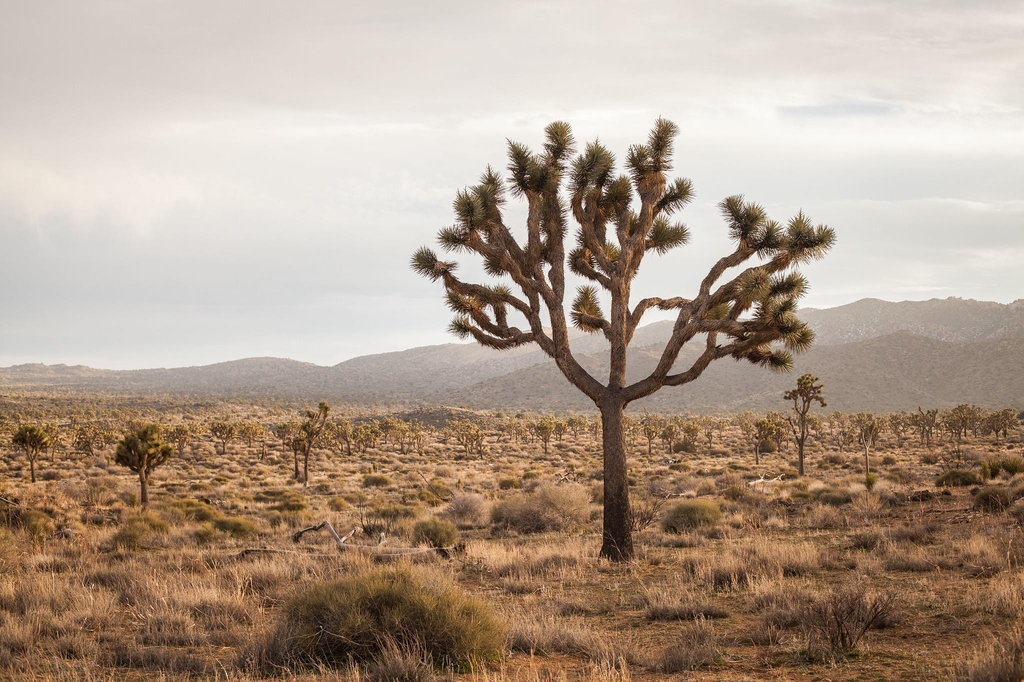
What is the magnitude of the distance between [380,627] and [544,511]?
12.5 metres

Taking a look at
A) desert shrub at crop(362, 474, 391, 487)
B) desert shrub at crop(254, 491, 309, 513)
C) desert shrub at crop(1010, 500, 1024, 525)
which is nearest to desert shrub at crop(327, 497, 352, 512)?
desert shrub at crop(254, 491, 309, 513)

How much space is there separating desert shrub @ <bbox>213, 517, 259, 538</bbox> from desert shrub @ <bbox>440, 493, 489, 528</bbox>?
18.8 feet

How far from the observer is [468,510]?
20016 millimetres

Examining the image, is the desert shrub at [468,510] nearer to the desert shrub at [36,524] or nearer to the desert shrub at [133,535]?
the desert shrub at [133,535]

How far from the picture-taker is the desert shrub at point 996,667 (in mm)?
4500

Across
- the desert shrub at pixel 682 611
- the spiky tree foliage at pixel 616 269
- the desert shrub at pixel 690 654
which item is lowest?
the desert shrub at pixel 682 611

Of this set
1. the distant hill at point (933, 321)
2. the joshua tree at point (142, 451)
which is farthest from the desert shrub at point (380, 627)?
the distant hill at point (933, 321)

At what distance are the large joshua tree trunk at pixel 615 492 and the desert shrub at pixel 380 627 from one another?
20.6 feet

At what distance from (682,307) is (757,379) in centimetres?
11728

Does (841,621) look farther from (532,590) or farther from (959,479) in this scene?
(959,479)

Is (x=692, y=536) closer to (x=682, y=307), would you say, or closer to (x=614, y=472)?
(x=614, y=472)

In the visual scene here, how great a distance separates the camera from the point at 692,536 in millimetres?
14586

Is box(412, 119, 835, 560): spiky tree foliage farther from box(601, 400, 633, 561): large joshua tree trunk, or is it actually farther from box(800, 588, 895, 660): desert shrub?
box(800, 588, 895, 660): desert shrub

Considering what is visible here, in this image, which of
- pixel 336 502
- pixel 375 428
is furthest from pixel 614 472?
pixel 375 428
